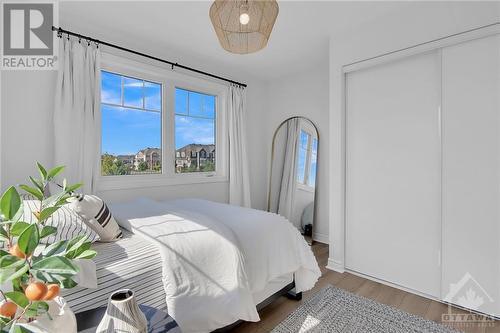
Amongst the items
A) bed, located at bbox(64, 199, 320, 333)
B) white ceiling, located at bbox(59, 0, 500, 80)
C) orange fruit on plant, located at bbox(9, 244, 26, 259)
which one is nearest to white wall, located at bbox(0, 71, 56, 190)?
white ceiling, located at bbox(59, 0, 500, 80)

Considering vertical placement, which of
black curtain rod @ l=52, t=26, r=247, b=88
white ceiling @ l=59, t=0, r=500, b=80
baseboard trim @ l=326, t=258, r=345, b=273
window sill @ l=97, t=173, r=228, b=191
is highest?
white ceiling @ l=59, t=0, r=500, b=80

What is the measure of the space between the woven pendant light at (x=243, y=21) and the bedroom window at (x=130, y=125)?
171cm

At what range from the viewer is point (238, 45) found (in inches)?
68.0

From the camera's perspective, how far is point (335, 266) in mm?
2865

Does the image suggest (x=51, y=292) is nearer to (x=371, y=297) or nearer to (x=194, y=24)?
(x=371, y=297)

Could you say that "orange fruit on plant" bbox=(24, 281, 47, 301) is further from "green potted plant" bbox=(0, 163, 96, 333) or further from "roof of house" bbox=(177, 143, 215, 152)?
"roof of house" bbox=(177, 143, 215, 152)

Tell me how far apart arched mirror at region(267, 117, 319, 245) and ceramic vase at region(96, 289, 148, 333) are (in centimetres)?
322

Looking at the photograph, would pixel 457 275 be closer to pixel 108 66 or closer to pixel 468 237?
pixel 468 237

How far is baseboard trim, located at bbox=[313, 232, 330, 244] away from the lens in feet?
12.3

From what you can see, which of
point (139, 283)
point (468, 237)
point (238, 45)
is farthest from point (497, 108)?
point (139, 283)

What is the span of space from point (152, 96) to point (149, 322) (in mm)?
2732

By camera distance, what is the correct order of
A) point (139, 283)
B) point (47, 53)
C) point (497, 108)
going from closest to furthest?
1. point (139, 283)
2. point (497, 108)
3. point (47, 53)

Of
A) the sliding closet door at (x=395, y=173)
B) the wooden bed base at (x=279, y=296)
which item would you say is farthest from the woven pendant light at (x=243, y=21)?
the wooden bed base at (x=279, y=296)

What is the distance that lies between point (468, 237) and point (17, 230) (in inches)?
107
